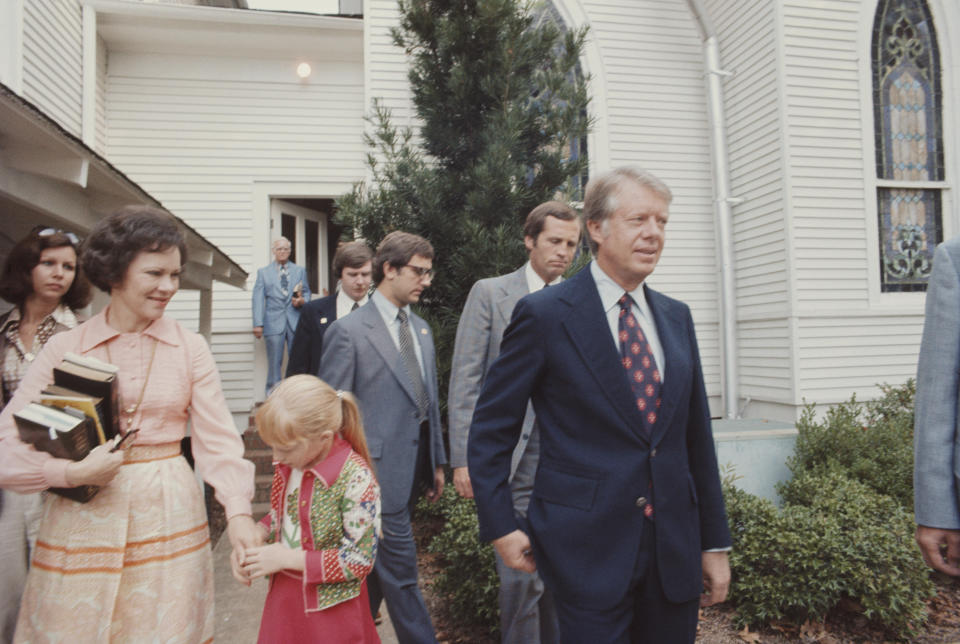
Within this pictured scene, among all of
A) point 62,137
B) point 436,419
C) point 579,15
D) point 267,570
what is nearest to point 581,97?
point 579,15

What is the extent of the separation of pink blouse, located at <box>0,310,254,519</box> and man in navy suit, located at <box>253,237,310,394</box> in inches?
244

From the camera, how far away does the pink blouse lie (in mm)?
1904

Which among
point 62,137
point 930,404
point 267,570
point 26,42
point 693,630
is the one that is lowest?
point 693,630

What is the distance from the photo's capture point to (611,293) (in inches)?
78.2

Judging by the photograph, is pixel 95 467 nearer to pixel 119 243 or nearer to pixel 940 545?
pixel 119 243

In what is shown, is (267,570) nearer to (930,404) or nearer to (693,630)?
(693,630)

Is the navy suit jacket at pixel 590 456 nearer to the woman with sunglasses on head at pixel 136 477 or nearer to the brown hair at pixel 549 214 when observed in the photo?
the woman with sunglasses on head at pixel 136 477

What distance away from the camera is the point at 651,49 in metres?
8.60

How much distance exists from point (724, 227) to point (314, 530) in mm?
7723

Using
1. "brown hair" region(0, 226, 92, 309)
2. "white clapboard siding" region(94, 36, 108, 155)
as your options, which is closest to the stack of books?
"brown hair" region(0, 226, 92, 309)

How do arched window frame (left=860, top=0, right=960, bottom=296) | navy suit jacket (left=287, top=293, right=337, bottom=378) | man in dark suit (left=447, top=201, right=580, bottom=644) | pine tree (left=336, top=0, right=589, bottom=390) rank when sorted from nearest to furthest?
man in dark suit (left=447, top=201, right=580, bottom=644) → navy suit jacket (left=287, top=293, right=337, bottom=378) → pine tree (left=336, top=0, right=589, bottom=390) → arched window frame (left=860, top=0, right=960, bottom=296)

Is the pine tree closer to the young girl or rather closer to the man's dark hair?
the young girl

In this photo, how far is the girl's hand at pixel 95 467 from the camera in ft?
5.62

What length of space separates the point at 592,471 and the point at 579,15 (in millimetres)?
8291
